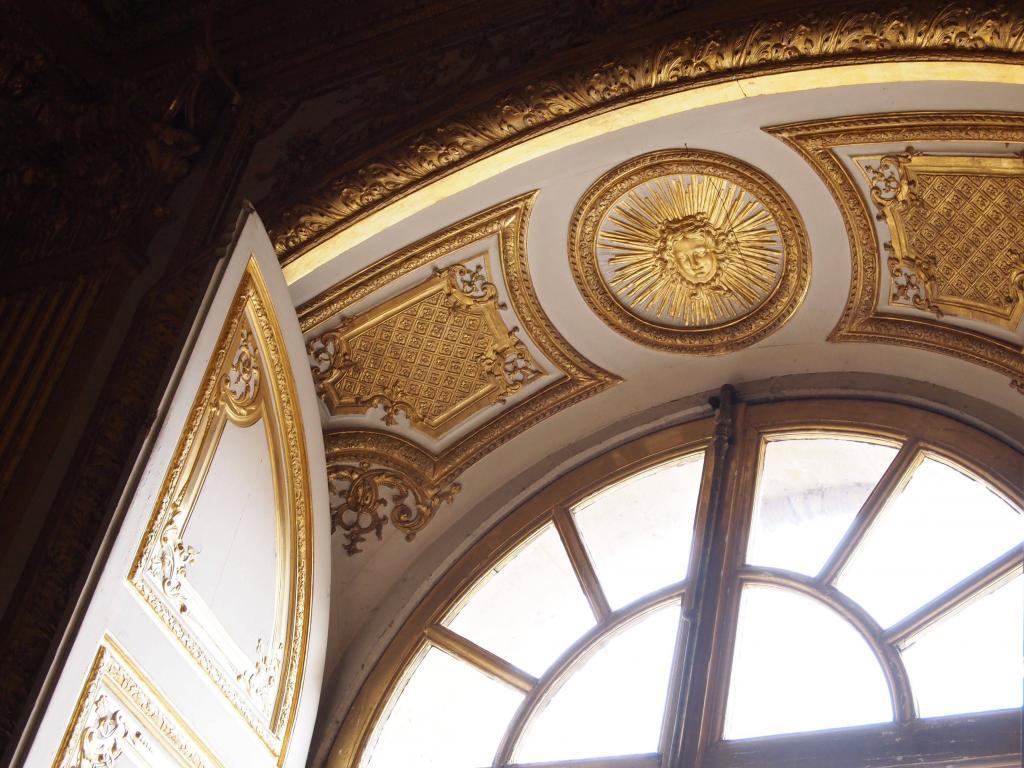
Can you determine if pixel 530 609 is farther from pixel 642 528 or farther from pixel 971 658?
pixel 971 658

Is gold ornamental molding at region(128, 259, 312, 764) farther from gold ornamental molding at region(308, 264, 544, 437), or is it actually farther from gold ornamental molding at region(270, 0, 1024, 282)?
gold ornamental molding at region(308, 264, 544, 437)

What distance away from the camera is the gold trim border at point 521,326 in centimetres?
349

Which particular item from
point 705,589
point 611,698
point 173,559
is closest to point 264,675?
point 173,559

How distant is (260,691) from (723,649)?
4.34 feet

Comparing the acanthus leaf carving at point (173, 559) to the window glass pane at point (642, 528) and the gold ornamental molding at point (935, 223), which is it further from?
the gold ornamental molding at point (935, 223)

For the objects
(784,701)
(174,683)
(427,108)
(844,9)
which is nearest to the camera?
(174,683)

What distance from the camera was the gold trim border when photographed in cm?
349

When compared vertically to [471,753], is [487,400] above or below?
above

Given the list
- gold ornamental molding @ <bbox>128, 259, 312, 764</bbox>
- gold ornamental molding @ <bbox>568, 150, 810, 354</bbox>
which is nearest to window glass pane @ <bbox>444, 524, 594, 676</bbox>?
gold ornamental molding @ <bbox>128, 259, 312, 764</bbox>

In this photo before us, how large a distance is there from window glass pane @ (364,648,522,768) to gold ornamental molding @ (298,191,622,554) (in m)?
0.49

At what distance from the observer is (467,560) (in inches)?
152

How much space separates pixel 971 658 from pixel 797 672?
0.47 metres

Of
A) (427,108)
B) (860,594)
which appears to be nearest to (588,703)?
(860,594)

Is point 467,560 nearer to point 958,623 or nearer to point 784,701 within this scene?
point 784,701
